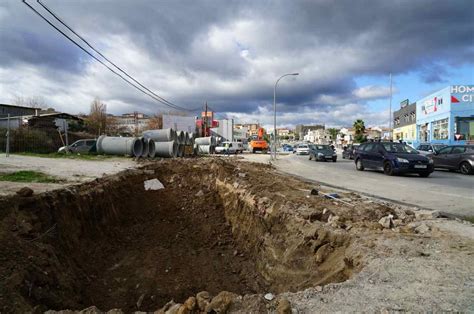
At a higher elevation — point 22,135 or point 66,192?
point 22,135

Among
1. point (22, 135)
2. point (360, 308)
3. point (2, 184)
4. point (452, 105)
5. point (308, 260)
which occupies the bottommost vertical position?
point (308, 260)

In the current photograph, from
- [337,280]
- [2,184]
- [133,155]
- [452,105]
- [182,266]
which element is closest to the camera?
[337,280]

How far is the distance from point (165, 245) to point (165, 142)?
17.7m

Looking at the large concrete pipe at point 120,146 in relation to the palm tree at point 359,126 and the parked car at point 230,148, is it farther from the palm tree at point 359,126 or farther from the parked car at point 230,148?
the palm tree at point 359,126

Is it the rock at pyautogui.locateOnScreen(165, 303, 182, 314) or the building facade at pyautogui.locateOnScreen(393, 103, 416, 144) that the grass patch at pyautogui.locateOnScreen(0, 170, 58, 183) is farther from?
the building facade at pyautogui.locateOnScreen(393, 103, 416, 144)

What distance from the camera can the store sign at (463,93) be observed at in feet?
110

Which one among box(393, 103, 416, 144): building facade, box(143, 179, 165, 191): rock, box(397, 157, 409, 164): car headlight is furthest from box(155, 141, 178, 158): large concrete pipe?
box(393, 103, 416, 144): building facade

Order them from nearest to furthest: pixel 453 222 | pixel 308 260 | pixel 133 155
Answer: pixel 308 260
pixel 453 222
pixel 133 155

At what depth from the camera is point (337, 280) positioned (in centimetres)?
394

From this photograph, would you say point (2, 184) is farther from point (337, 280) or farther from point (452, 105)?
point (452, 105)

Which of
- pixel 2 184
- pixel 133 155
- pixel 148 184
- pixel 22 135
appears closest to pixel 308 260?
pixel 2 184

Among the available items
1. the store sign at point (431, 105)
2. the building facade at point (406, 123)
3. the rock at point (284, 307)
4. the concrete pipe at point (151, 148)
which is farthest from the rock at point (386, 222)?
the building facade at point (406, 123)

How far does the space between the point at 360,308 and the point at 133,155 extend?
67.3 ft

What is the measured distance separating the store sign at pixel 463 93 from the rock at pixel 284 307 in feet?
127
